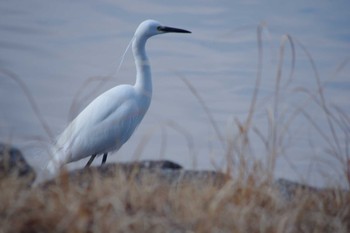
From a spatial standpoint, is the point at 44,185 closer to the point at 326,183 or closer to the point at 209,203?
the point at 209,203

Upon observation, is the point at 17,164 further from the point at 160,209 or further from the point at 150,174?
the point at 160,209

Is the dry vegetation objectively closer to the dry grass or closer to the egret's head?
the dry grass

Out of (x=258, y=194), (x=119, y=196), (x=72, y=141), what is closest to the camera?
(x=119, y=196)

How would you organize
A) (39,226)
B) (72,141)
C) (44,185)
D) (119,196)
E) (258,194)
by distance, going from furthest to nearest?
(72,141)
(44,185)
(258,194)
(119,196)
(39,226)

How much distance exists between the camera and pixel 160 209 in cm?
335

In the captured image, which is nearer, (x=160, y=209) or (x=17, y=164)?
(x=160, y=209)

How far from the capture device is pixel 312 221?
11.5ft

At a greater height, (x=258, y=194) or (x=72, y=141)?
(x=258, y=194)

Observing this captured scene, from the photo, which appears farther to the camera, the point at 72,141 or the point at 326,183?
the point at 72,141

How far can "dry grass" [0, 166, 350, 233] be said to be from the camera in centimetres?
298

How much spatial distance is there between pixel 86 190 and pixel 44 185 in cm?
67

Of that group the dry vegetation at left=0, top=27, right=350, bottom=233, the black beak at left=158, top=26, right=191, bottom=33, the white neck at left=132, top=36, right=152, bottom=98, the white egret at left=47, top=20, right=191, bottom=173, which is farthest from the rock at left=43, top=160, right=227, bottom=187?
the black beak at left=158, top=26, right=191, bottom=33

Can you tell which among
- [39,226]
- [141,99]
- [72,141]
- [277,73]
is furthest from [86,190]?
[141,99]

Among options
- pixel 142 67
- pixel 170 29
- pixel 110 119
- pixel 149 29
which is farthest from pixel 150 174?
pixel 170 29
